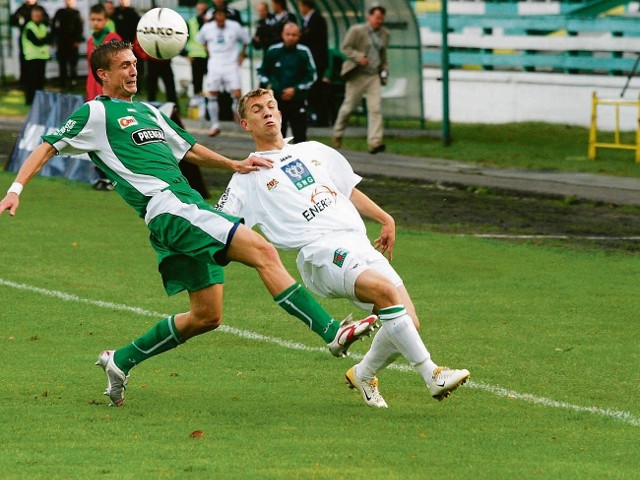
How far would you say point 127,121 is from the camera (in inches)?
307

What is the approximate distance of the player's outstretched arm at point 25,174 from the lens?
733 centimetres

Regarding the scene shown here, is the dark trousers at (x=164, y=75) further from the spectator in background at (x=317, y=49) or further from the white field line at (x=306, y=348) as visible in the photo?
the white field line at (x=306, y=348)

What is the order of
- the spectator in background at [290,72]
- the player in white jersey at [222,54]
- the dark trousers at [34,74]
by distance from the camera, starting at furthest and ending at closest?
the dark trousers at [34,74], the player in white jersey at [222,54], the spectator in background at [290,72]

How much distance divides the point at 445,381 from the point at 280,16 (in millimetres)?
17164

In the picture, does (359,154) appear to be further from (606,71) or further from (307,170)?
(307,170)

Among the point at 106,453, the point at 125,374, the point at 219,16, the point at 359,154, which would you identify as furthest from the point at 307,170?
the point at 219,16

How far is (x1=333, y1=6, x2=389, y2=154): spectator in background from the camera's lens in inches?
870

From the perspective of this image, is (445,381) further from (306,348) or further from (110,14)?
(110,14)

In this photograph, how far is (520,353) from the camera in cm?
920

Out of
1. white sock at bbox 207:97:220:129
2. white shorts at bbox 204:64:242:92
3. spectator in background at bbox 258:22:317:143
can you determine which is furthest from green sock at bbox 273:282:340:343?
white sock at bbox 207:97:220:129

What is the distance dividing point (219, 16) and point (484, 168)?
6452 mm

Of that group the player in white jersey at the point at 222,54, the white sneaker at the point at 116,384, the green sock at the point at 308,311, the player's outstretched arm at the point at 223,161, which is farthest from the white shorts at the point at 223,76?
the green sock at the point at 308,311

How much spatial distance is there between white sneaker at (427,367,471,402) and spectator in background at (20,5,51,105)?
25050 mm

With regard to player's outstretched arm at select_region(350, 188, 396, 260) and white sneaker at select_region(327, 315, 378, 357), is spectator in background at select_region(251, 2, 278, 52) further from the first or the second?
white sneaker at select_region(327, 315, 378, 357)
